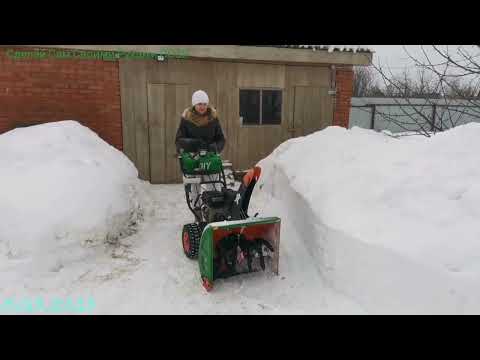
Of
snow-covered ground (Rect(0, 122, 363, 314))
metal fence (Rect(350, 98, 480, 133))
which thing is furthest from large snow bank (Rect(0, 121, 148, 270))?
metal fence (Rect(350, 98, 480, 133))

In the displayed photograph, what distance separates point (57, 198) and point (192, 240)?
5.21 ft

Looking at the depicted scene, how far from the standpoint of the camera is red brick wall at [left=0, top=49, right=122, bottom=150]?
6156mm

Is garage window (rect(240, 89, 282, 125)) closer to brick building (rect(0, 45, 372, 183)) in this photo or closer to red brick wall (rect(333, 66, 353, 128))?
brick building (rect(0, 45, 372, 183))

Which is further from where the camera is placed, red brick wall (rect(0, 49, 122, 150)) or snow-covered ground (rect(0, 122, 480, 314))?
red brick wall (rect(0, 49, 122, 150))

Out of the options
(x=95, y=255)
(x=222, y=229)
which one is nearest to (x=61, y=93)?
(x=95, y=255)

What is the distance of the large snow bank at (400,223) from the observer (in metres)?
2.66

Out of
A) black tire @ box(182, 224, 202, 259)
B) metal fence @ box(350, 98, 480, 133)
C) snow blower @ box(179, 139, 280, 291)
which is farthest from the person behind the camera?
metal fence @ box(350, 98, 480, 133)

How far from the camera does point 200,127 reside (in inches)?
183

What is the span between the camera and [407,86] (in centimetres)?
452

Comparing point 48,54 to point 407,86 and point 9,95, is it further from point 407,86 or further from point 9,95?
point 407,86

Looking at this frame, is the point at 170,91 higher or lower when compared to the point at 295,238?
higher

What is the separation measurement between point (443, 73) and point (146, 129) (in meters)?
5.14

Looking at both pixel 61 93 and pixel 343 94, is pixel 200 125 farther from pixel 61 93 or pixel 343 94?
pixel 343 94

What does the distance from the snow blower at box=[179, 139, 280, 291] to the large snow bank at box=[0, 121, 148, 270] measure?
1.03 m
